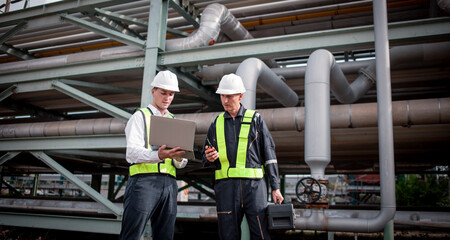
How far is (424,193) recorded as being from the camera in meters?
15.2

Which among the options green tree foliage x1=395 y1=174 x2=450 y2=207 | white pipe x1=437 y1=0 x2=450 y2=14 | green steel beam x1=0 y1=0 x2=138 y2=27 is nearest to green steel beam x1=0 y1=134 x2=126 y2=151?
green steel beam x1=0 y1=0 x2=138 y2=27

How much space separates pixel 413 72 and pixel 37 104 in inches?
362

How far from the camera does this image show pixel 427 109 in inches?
189

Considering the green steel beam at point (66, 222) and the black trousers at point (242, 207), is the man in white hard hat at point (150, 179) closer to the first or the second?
the black trousers at point (242, 207)

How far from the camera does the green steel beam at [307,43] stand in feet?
15.6

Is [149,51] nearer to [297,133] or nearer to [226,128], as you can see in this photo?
[297,133]

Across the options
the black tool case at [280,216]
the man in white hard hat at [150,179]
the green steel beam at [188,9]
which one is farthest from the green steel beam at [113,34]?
the black tool case at [280,216]

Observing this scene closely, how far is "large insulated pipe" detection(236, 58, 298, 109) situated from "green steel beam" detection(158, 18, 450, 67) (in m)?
0.40

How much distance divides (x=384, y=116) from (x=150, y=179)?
312 centimetres

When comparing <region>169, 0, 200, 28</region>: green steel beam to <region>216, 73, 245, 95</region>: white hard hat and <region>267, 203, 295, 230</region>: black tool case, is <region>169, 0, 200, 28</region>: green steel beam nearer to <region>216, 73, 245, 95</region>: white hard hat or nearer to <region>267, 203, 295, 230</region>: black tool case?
<region>216, 73, 245, 95</region>: white hard hat

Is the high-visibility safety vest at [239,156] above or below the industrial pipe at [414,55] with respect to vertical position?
below

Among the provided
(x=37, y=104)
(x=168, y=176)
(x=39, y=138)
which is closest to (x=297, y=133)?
(x=168, y=176)

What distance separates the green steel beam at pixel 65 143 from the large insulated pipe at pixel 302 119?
21 cm

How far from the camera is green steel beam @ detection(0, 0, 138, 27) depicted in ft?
21.3
